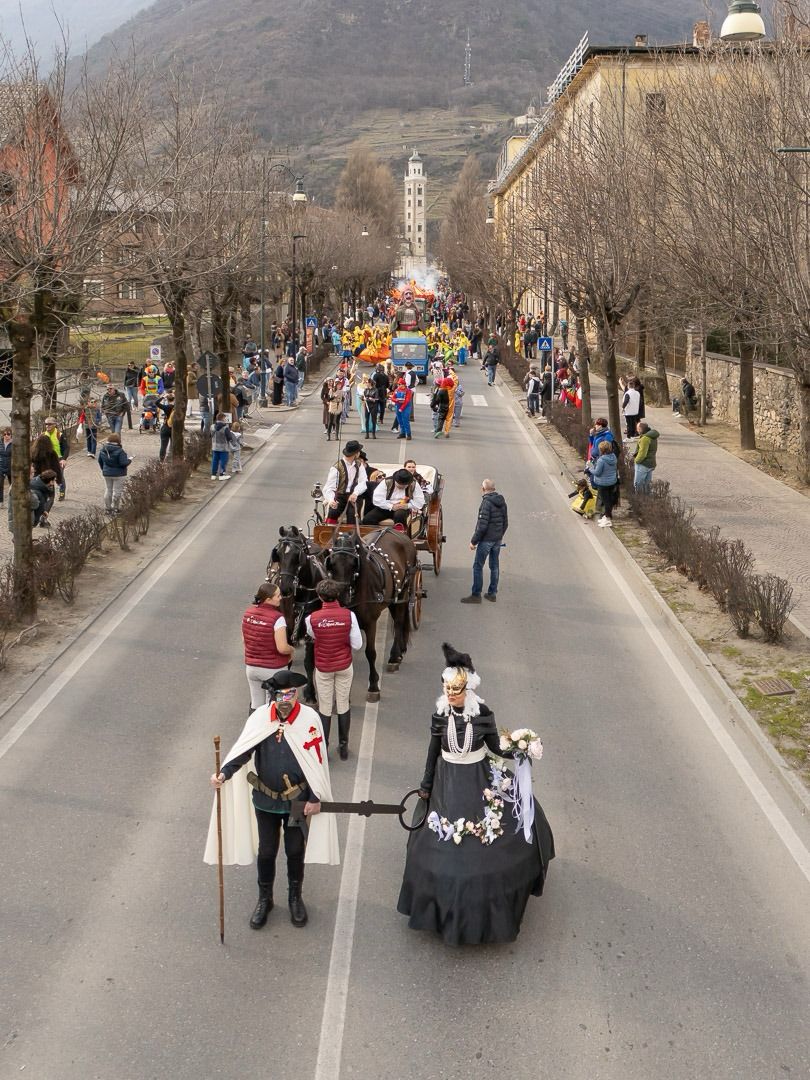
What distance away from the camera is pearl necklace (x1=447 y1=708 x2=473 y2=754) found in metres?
7.05

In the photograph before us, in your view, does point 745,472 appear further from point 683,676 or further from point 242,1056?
point 242,1056

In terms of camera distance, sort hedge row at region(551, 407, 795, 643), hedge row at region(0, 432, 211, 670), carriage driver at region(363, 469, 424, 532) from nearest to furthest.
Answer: hedge row at region(551, 407, 795, 643), hedge row at region(0, 432, 211, 670), carriage driver at region(363, 469, 424, 532)

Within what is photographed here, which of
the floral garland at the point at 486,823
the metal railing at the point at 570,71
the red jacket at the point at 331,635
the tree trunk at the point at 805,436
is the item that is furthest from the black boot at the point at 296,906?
the metal railing at the point at 570,71

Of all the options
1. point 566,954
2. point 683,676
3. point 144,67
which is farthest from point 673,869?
point 144,67

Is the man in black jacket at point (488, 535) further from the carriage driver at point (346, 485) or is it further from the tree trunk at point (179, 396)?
the tree trunk at point (179, 396)

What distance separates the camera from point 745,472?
82.5ft

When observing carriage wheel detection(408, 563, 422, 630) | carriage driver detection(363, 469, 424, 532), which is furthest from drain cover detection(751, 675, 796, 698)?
carriage driver detection(363, 469, 424, 532)

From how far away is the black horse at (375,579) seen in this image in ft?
34.7

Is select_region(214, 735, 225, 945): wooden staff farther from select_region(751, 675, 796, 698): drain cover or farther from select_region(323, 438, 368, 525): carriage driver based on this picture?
select_region(323, 438, 368, 525): carriage driver

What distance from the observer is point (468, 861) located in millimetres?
6852

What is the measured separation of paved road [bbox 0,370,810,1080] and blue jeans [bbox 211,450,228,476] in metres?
10.8

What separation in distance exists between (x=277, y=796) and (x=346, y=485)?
803cm

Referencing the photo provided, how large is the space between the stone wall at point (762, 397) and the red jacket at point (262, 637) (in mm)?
20733

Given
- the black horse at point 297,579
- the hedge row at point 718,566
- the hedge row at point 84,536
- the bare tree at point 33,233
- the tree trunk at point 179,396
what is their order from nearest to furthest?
the black horse at point 297,579
the hedge row at point 718,566
the bare tree at point 33,233
the hedge row at point 84,536
the tree trunk at point 179,396
